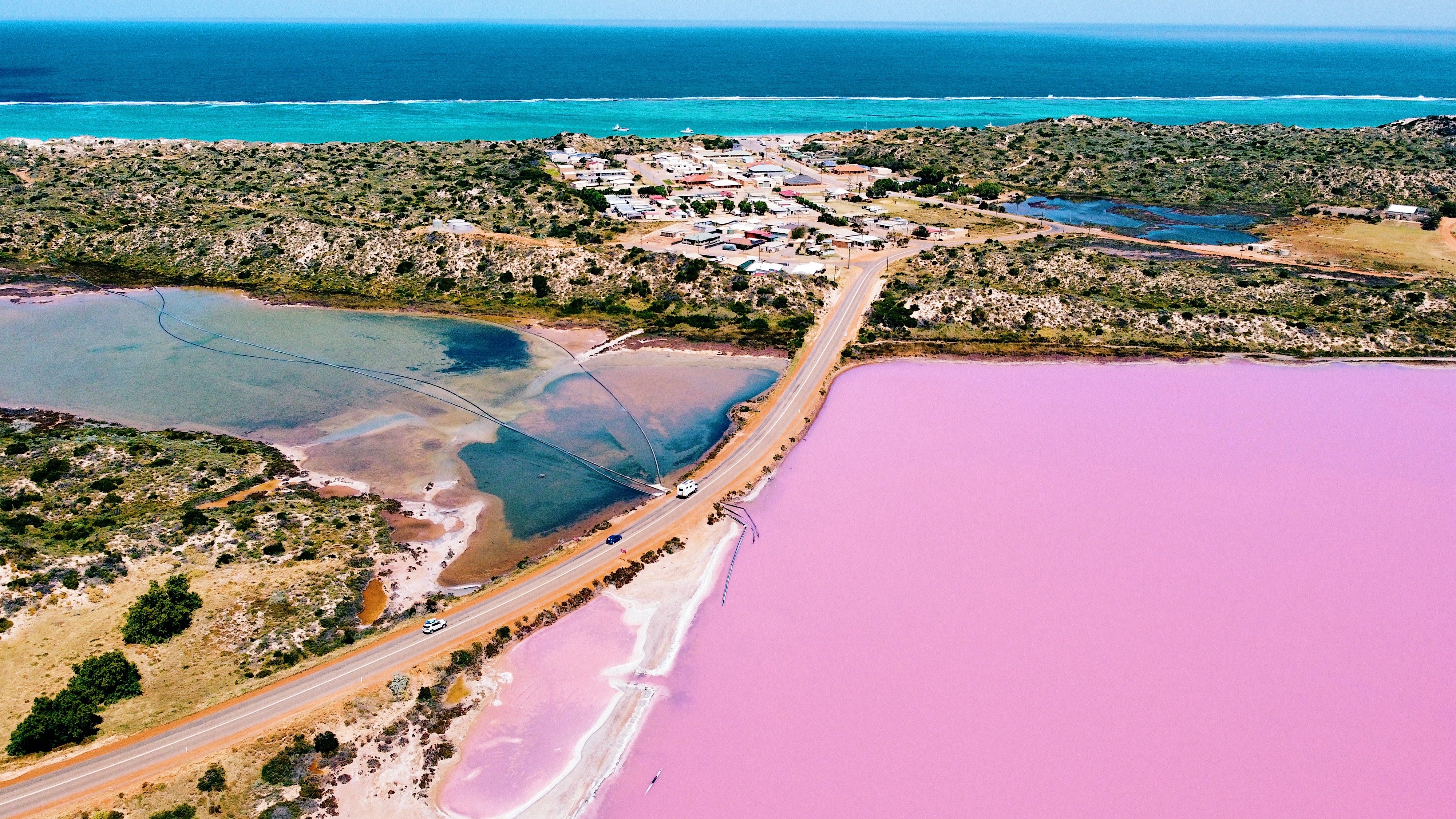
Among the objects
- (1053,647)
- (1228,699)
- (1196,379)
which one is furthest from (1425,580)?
(1196,379)

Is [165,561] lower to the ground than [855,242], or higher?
lower

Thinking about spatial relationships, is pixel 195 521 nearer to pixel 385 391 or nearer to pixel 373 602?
pixel 373 602

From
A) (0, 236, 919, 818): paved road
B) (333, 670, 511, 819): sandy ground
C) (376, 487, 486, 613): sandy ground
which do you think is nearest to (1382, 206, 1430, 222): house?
(0, 236, 919, 818): paved road

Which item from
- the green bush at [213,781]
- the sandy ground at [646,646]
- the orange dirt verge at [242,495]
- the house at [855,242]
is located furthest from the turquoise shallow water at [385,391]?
the house at [855,242]

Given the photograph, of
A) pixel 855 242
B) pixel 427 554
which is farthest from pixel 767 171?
pixel 427 554

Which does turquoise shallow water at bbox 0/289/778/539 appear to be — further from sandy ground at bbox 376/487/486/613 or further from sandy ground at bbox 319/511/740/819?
sandy ground at bbox 319/511/740/819

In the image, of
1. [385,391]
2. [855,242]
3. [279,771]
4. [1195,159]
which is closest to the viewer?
[279,771]

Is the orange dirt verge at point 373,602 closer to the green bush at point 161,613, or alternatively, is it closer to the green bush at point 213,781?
the green bush at point 161,613
